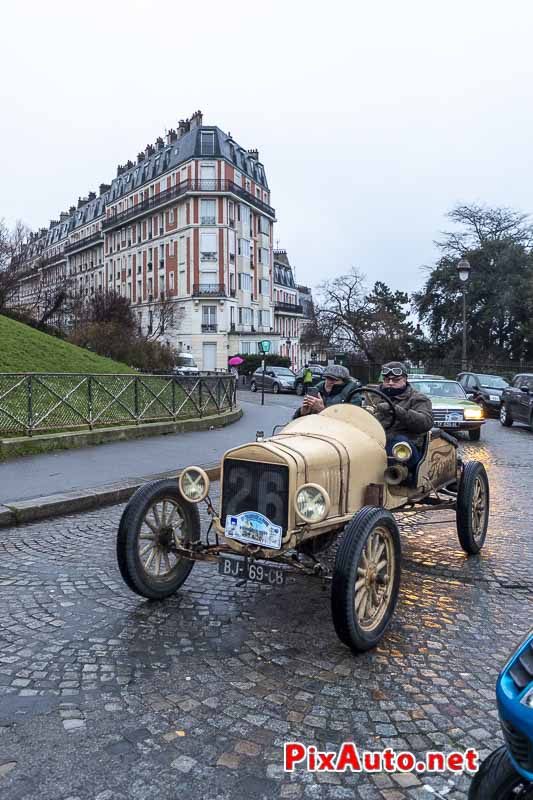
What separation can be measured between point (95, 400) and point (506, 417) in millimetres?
12651

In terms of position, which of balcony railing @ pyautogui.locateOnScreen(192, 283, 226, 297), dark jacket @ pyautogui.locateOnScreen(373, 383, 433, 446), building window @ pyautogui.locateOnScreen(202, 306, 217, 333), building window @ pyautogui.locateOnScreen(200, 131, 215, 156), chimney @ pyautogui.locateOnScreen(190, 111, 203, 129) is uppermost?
chimney @ pyautogui.locateOnScreen(190, 111, 203, 129)

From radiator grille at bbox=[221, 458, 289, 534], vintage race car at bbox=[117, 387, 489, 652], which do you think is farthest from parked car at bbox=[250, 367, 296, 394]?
radiator grille at bbox=[221, 458, 289, 534]

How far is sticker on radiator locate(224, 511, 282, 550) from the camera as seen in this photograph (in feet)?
12.9

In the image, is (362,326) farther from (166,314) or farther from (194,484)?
(194,484)

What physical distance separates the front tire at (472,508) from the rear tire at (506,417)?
543 inches

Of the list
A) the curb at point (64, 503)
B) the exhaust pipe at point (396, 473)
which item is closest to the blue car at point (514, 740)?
the exhaust pipe at point (396, 473)

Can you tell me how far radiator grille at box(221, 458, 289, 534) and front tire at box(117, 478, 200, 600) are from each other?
1.90ft

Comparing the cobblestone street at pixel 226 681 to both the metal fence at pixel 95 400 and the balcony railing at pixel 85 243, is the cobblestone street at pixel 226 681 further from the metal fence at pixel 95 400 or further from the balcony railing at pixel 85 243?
the balcony railing at pixel 85 243

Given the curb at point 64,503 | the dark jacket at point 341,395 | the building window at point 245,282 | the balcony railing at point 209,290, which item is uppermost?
the building window at point 245,282

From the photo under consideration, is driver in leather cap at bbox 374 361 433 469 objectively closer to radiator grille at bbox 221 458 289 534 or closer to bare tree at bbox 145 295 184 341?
radiator grille at bbox 221 458 289 534

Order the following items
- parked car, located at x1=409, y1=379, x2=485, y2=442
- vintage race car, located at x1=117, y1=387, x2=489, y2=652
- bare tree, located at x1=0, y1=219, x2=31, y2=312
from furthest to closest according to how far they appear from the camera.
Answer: bare tree, located at x1=0, y1=219, x2=31, y2=312 < parked car, located at x1=409, y1=379, x2=485, y2=442 < vintage race car, located at x1=117, y1=387, x2=489, y2=652

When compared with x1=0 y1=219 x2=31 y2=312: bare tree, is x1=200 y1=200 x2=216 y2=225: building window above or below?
above

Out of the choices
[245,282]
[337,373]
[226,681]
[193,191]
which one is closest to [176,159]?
[193,191]

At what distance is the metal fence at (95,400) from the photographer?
11250 mm
